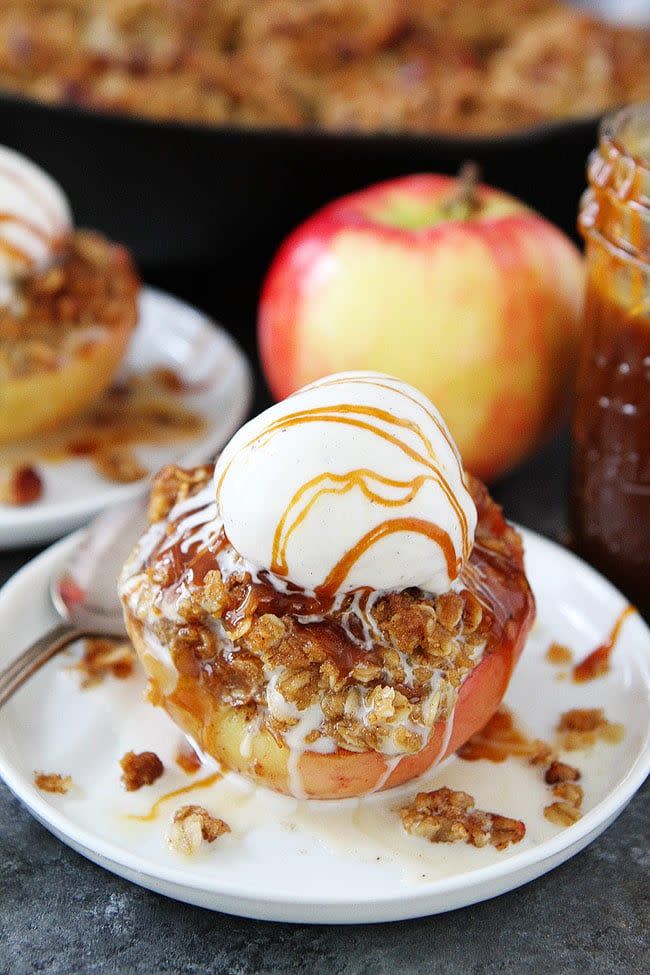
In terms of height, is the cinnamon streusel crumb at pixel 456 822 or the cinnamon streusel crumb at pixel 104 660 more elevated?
the cinnamon streusel crumb at pixel 456 822

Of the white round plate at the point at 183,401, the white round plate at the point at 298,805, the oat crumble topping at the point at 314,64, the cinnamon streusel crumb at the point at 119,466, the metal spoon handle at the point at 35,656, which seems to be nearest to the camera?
the white round plate at the point at 298,805

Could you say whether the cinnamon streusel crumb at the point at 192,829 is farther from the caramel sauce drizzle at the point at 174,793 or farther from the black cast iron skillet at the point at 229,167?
the black cast iron skillet at the point at 229,167

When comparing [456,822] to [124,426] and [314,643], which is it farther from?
[124,426]

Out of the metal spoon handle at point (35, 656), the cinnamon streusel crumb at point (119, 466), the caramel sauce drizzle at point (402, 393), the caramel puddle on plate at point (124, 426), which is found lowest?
the caramel puddle on plate at point (124, 426)

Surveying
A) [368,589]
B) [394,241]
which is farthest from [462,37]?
[368,589]

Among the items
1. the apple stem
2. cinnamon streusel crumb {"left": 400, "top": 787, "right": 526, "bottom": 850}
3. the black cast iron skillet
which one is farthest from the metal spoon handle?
the black cast iron skillet

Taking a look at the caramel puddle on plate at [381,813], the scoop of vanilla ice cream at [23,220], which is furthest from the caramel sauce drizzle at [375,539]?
the scoop of vanilla ice cream at [23,220]

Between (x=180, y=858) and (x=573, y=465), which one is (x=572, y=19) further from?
(x=180, y=858)

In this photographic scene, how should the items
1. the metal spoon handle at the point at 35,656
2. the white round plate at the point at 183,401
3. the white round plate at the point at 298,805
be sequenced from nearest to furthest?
the white round plate at the point at 298,805
the metal spoon handle at the point at 35,656
the white round plate at the point at 183,401
